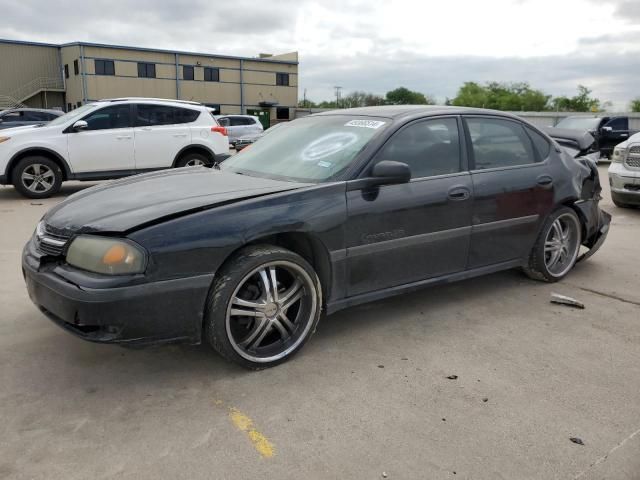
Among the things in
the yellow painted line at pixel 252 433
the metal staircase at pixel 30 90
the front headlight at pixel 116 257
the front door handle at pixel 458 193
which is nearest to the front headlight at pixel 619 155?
the front door handle at pixel 458 193

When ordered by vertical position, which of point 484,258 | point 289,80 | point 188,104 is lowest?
point 484,258

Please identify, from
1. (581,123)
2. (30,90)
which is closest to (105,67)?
(30,90)

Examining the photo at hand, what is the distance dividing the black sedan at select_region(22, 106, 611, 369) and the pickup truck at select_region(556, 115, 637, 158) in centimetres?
1530

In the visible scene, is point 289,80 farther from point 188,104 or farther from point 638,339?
point 638,339

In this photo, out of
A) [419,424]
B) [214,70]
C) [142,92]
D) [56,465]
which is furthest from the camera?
[214,70]

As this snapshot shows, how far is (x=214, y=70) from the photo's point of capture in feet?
156

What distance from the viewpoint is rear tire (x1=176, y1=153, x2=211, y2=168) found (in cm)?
1045

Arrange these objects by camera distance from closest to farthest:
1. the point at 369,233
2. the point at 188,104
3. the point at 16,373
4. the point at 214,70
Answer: the point at 16,373
the point at 369,233
the point at 188,104
the point at 214,70

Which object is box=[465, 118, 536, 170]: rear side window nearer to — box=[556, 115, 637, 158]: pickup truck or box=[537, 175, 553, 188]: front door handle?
box=[537, 175, 553, 188]: front door handle

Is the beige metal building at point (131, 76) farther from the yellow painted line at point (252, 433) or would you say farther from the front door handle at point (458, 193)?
the yellow painted line at point (252, 433)

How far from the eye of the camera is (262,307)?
318cm

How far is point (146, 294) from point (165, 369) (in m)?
0.67

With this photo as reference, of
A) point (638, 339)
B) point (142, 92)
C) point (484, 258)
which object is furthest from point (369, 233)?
point (142, 92)

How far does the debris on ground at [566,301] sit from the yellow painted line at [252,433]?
288 centimetres
